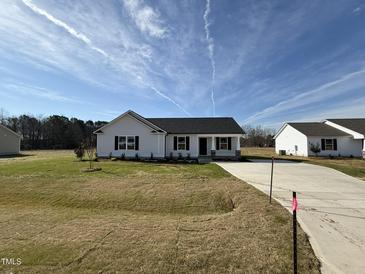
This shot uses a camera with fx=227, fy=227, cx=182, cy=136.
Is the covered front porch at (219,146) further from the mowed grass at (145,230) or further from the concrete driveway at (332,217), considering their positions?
the mowed grass at (145,230)

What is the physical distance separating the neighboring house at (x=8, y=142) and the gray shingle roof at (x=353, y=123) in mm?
48332

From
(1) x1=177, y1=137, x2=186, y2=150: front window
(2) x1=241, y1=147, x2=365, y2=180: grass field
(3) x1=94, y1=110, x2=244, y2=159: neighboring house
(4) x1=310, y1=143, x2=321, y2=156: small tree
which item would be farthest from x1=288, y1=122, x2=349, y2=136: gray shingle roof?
(1) x1=177, y1=137, x2=186, y2=150: front window

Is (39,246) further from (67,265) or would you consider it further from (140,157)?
A: (140,157)

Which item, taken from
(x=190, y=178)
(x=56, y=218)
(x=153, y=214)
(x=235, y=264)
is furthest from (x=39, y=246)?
(x=190, y=178)

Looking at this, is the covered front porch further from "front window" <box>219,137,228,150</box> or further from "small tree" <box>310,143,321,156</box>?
"small tree" <box>310,143,321,156</box>

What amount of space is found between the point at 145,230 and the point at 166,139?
18.7 m

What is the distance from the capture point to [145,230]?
18.0 feet

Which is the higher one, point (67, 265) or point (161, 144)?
point (161, 144)

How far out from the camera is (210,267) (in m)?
3.81

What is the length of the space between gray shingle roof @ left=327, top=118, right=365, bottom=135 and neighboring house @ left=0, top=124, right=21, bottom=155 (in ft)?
159

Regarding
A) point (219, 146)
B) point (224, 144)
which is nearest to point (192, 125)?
point (219, 146)

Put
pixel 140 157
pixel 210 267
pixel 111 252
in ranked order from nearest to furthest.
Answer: pixel 210 267
pixel 111 252
pixel 140 157

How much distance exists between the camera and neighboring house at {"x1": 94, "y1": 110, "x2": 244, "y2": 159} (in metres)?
22.4

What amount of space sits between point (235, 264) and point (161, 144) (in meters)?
19.0
